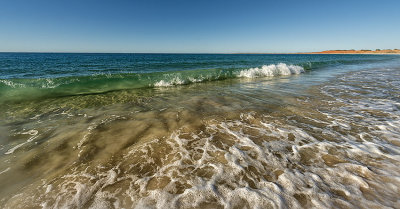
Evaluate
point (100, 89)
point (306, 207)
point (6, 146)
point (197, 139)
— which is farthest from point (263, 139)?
point (100, 89)

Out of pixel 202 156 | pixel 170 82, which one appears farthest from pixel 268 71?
pixel 202 156

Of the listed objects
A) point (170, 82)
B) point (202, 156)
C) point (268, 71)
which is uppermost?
point (268, 71)

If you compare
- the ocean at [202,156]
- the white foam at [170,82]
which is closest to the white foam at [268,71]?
the white foam at [170,82]

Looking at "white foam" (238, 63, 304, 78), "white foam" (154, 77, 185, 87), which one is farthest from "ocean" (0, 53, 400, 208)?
"white foam" (238, 63, 304, 78)

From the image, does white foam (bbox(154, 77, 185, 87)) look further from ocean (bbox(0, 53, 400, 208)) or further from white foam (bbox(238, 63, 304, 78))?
white foam (bbox(238, 63, 304, 78))

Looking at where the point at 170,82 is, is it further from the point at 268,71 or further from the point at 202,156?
the point at 268,71

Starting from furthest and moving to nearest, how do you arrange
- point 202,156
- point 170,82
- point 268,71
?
point 268,71 → point 170,82 → point 202,156

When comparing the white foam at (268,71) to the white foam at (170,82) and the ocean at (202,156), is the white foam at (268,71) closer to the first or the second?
the white foam at (170,82)

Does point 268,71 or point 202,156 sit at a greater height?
point 268,71

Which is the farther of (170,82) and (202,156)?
(170,82)

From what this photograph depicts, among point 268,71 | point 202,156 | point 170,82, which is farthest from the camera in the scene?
point 268,71

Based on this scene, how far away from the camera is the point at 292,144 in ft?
10.7

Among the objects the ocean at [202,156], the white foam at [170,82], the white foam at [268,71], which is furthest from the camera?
the white foam at [268,71]

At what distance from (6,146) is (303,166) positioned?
5.46m
